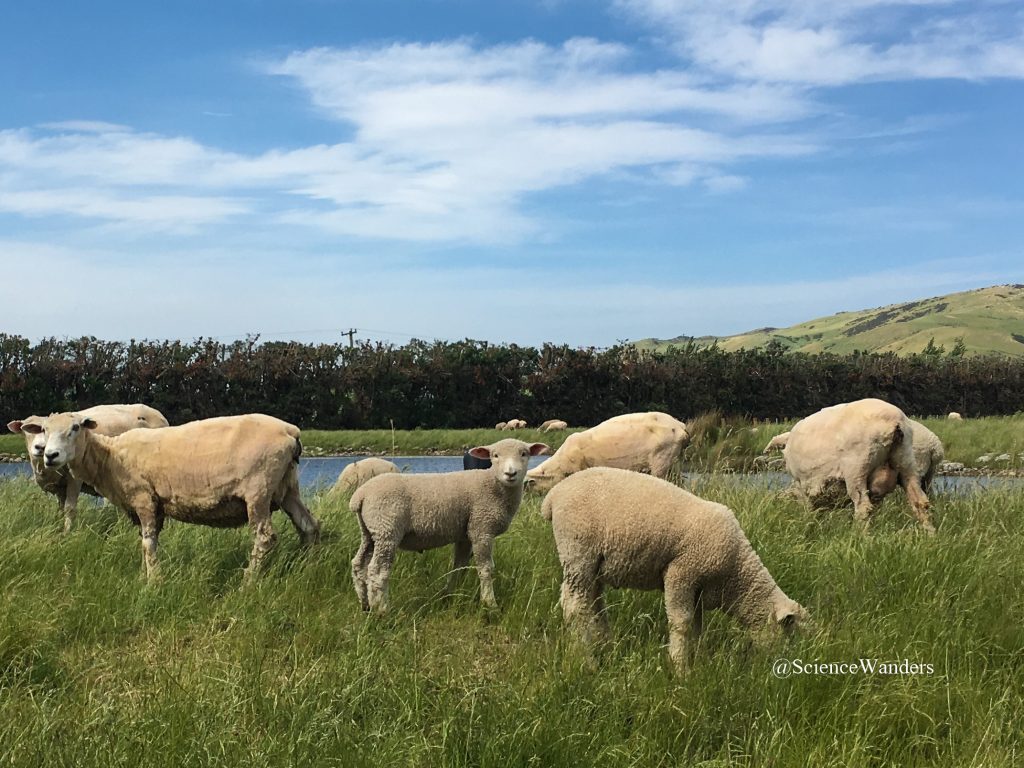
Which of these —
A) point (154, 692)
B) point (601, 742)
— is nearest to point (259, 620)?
point (154, 692)

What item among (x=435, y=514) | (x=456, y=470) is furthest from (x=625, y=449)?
(x=456, y=470)

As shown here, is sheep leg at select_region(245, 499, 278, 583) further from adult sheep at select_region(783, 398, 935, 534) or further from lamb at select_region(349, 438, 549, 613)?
adult sheep at select_region(783, 398, 935, 534)

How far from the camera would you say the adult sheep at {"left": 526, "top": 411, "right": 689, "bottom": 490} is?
34.1 ft

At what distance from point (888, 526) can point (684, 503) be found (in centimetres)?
399

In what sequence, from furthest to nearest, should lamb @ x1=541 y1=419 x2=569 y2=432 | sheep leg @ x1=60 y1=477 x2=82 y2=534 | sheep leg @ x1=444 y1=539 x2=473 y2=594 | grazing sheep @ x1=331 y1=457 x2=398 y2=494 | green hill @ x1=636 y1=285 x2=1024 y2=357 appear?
1. green hill @ x1=636 y1=285 x2=1024 y2=357
2. lamb @ x1=541 y1=419 x2=569 y2=432
3. grazing sheep @ x1=331 y1=457 x2=398 y2=494
4. sheep leg @ x1=60 y1=477 x2=82 y2=534
5. sheep leg @ x1=444 y1=539 x2=473 y2=594

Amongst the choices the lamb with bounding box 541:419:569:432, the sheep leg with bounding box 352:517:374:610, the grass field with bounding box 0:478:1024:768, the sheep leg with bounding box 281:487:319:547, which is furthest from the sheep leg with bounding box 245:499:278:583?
the lamb with bounding box 541:419:569:432

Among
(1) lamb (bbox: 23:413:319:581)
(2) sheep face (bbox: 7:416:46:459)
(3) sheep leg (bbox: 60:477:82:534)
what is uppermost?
(2) sheep face (bbox: 7:416:46:459)

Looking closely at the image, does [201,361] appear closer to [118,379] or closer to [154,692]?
[118,379]

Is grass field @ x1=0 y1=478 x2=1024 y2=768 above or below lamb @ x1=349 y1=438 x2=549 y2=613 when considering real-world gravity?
below

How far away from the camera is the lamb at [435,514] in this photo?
5758 mm

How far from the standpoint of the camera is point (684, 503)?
4.93 m

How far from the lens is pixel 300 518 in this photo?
7375 millimetres

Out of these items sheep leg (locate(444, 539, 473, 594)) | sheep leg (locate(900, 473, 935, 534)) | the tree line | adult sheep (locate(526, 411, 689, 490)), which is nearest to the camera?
sheep leg (locate(444, 539, 473, 594))

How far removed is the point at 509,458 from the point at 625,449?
470 centimetres
